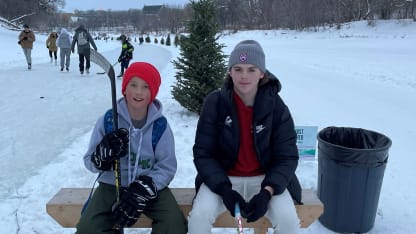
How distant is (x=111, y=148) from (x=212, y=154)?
770 millimetres

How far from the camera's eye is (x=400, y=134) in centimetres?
654

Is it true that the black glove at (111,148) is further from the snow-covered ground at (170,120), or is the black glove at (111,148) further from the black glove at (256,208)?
the snow-covered ground at (170,120)

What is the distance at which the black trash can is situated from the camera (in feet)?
10.5

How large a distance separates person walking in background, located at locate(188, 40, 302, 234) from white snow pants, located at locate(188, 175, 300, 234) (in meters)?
0.01

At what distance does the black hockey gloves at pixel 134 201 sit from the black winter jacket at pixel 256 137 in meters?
0.40

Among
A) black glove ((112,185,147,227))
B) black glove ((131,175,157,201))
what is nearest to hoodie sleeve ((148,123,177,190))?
black glove ((131,175,157,201))

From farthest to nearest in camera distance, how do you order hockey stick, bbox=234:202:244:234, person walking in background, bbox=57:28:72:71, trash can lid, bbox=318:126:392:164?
1. person walking in background, bbox=57:28:72:71
2. trash can lid, bbox=318:126:392:164
3. hockey stick, bbox=234:202:244:234

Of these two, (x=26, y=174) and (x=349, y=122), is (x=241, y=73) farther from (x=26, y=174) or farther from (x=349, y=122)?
(x=349, y=122)

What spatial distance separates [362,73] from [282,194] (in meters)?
12.2

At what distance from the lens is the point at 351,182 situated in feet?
10.8

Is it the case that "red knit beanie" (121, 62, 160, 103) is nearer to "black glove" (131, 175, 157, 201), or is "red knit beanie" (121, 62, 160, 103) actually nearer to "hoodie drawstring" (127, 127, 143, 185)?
"hoodie drawstring" (127, 127, 143, 185)

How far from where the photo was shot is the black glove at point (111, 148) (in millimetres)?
2541

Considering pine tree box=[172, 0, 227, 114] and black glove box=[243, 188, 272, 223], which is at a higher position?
pine tree box=[172, 0, 227, 114]

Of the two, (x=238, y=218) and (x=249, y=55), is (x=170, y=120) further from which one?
(x=238, y=218)
